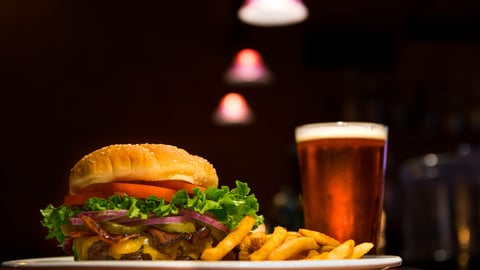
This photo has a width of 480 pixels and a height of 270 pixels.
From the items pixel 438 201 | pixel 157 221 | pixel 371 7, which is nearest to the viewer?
pixel 157 221

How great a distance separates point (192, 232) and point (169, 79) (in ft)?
25.8

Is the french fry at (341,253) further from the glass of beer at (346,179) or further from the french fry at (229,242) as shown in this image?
the glass of beer at (346,179)

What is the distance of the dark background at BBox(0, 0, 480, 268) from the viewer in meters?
8.55

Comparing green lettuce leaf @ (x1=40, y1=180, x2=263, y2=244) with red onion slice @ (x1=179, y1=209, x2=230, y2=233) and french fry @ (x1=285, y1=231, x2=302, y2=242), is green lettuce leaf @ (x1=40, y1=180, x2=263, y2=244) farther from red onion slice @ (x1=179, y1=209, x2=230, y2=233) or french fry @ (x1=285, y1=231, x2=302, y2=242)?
french fry @ (x1=285, y1=231, x2=302, y2=242)

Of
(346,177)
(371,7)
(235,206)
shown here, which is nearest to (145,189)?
(235,206)

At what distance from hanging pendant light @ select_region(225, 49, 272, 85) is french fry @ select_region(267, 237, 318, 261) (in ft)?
18.2

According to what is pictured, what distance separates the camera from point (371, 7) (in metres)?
8.52

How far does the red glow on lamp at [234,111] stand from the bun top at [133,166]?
6495 millimetres

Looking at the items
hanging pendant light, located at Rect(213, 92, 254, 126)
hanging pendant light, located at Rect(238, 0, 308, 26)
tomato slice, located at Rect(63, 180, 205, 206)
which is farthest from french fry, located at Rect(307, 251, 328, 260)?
hanging pendant light, located at Rect(213, 92, 254, 126)

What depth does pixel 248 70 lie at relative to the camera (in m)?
7.29

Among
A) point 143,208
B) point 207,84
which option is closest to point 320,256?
point 143,208

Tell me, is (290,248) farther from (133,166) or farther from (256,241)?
(133,166)

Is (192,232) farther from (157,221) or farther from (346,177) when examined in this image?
(346,177)

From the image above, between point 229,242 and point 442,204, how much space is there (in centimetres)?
658
